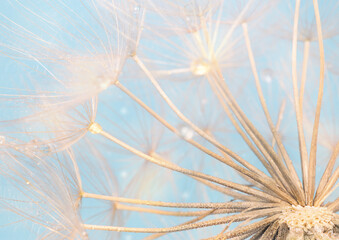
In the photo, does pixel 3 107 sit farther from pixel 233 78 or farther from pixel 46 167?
pixel 233 78

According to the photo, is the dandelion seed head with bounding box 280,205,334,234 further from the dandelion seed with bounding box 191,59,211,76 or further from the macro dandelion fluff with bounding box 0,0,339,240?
the dandelion seed with bounding box 191,59,211,76

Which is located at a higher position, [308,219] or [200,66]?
[200,66]

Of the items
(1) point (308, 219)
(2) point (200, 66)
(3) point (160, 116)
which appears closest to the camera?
(1) point (308, 219)

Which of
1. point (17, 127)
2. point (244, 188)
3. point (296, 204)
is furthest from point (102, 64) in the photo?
point (296, 204)

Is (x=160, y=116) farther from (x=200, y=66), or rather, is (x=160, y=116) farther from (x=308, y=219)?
(x=308, y=219)

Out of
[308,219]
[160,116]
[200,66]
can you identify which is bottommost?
[308,219]

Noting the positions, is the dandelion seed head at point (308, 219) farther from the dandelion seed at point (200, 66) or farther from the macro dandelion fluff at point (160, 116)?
the dandelion seed at point (200, 66)

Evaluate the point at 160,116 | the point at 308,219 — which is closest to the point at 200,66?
the point at 160,116

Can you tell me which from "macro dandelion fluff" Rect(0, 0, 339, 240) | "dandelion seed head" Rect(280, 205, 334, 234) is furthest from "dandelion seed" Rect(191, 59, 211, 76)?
"dandelion seed head" Rect(280, 205, 334, 234)
